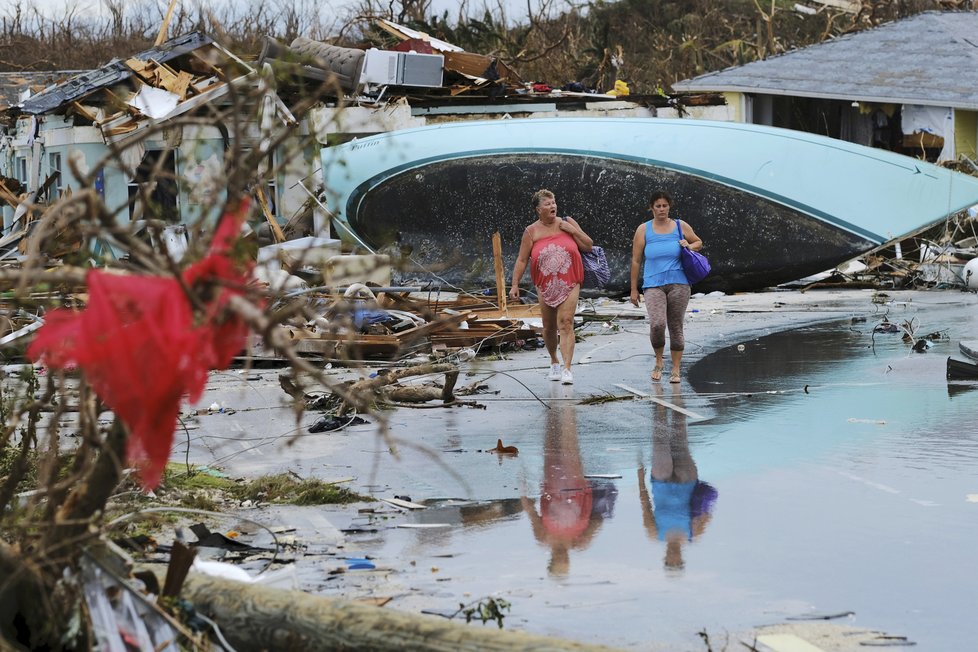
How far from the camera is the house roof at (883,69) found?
2736 centimetres

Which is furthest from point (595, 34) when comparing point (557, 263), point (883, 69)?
point (557, 263)

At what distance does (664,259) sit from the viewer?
12.5 metres

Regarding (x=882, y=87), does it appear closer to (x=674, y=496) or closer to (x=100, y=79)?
(x=100, y=79)

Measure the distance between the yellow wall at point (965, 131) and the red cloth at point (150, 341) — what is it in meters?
25.7

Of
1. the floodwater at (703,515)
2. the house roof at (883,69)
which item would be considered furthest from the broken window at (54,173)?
the floodwater at (703,515)

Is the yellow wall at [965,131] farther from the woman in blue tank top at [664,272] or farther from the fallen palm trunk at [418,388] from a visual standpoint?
the fallen palm trunk at [418,388]

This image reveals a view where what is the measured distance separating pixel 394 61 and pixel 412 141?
198cm

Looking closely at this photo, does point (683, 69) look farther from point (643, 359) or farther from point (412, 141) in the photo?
point (643, 359)

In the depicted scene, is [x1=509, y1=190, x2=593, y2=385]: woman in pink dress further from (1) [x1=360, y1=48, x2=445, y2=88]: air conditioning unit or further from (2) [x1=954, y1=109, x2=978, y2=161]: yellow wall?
(2) [x1=954, y1=109, x2=978, y2=161]: yellow wall

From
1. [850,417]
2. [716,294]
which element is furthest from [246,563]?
[716,294]

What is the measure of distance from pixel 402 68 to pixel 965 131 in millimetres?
11606

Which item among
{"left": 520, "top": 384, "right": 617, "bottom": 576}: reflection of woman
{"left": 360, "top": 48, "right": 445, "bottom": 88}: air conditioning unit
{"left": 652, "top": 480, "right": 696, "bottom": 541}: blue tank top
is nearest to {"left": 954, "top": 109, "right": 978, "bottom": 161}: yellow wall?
{"left": 360, "top": 48, "right": 445, "bottom": 88}: air conditioning unit

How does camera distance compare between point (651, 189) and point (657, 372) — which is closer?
point (657, 372)

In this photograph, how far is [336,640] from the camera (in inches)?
185
